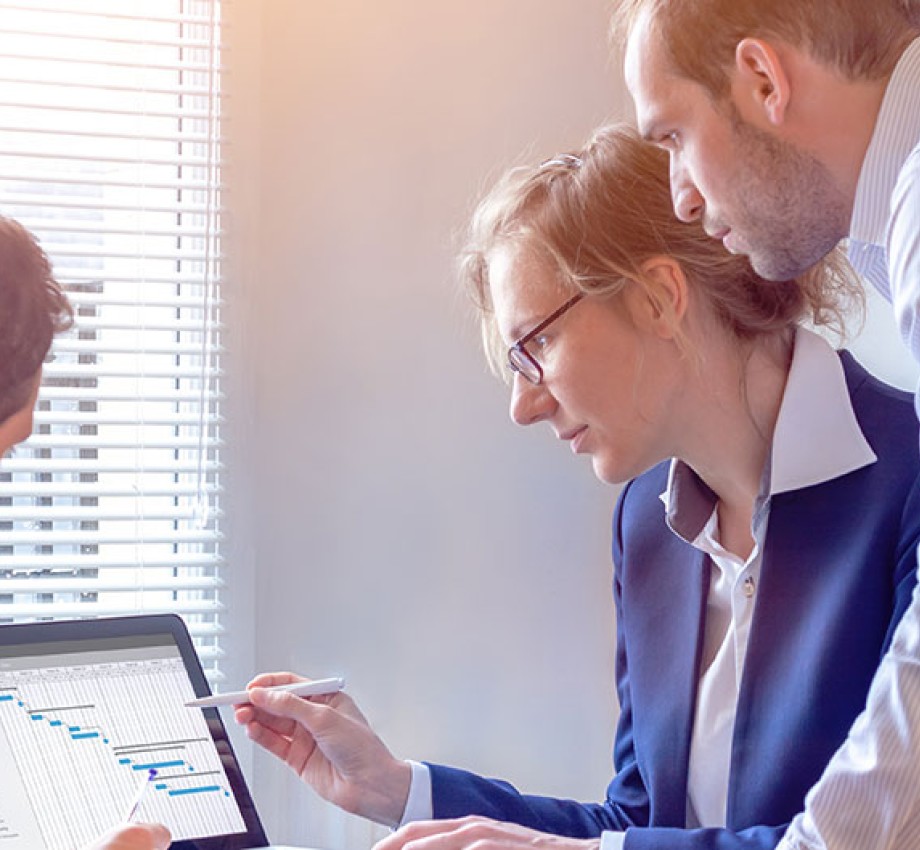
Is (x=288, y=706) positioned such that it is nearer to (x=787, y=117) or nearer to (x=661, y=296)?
(x=661, y=296)

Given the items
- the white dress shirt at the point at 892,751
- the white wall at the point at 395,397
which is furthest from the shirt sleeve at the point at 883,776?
the white wall at the point at 395,397

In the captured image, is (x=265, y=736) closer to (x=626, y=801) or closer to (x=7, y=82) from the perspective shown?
(x=626, y=801)

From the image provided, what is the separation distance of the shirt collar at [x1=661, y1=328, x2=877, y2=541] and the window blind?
0.92m

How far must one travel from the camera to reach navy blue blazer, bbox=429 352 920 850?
4.78 feet

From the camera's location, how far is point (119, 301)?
209 centimetres

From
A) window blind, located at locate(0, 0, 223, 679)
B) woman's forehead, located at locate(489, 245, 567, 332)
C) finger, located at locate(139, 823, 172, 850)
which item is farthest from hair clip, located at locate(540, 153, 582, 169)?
finger, located at locate(139, 823, 172, 850)

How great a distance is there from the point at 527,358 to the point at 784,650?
434 mm

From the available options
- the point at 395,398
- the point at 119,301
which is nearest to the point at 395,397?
the point at 395,398

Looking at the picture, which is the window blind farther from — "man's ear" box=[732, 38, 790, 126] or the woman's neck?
"man's ear" box=[732, 38, 790, 126]

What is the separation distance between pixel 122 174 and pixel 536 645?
3.15 feet

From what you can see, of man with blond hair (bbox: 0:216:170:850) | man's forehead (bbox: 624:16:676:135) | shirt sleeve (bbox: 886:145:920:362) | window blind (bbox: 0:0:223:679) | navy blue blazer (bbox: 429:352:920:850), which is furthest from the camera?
window blind (bbox: 0:0:223:679)

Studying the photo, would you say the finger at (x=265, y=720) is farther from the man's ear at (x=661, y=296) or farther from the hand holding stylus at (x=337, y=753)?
the man's ear at (x=661, y=296)

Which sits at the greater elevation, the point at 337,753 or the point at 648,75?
the point at 648,75

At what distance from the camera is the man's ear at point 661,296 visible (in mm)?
1560
